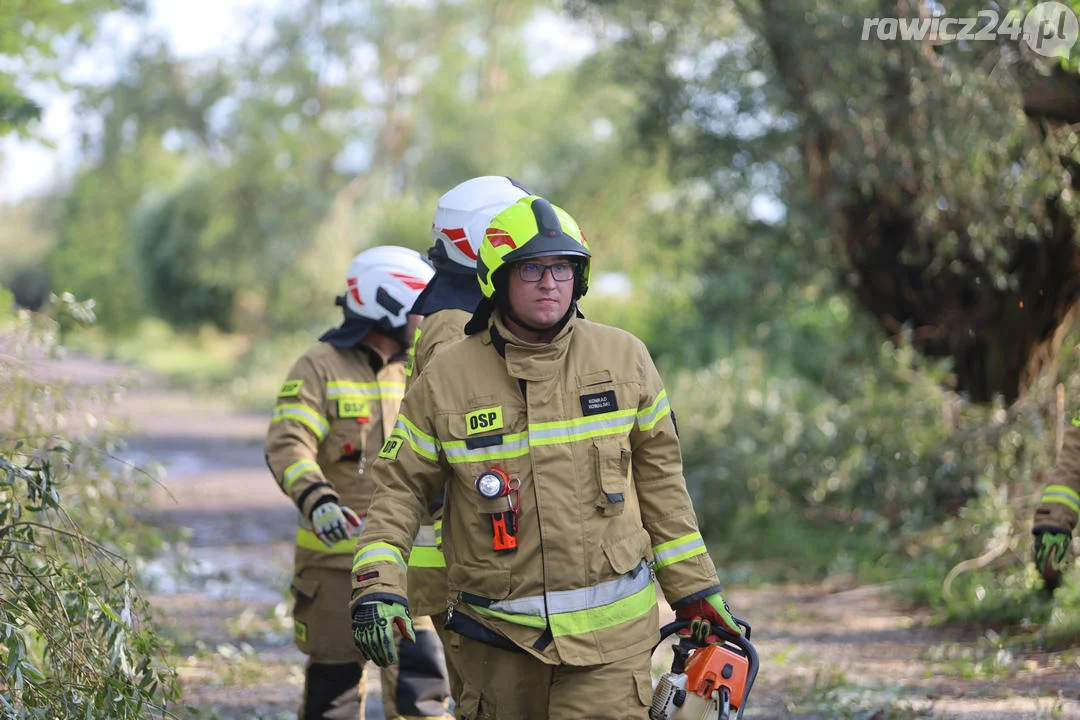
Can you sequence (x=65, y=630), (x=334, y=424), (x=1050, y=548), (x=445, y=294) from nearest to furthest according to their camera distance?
1. (x=65, y=630)
2. (x=445, y=294)
3. (x=1050, y=548)
4. (x=334, y=424)

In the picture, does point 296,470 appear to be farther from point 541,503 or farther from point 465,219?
point 541,503

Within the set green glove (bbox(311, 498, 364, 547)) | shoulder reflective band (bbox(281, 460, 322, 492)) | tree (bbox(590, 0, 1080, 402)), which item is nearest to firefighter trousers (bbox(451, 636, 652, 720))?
green glove (bbox(311, 498, 364, 547))

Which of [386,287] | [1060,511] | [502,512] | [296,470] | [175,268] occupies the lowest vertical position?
[1060,511]

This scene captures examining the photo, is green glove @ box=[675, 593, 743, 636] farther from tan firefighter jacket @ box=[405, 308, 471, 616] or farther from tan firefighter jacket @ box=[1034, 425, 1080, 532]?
tan firefighter jacket @ box=[1034, 425, 1080, 532]

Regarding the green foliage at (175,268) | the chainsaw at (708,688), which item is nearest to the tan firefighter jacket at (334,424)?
the chainsaw at (708,688)

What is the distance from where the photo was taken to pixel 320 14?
31125mm

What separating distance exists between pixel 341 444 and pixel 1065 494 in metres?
3.02

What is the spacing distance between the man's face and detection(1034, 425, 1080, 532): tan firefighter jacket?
2.43 m

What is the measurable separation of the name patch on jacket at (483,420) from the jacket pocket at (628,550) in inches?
18.5

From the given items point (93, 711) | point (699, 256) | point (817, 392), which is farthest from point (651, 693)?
point (699, 256)

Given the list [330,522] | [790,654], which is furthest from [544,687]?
[790,654]

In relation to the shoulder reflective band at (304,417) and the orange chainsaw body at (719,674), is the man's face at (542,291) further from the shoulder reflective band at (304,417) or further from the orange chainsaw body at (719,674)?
the shoulder reflective band at (304,417)

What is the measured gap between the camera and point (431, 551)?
4.34m

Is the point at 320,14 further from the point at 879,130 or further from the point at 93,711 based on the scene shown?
the point at 93,711
